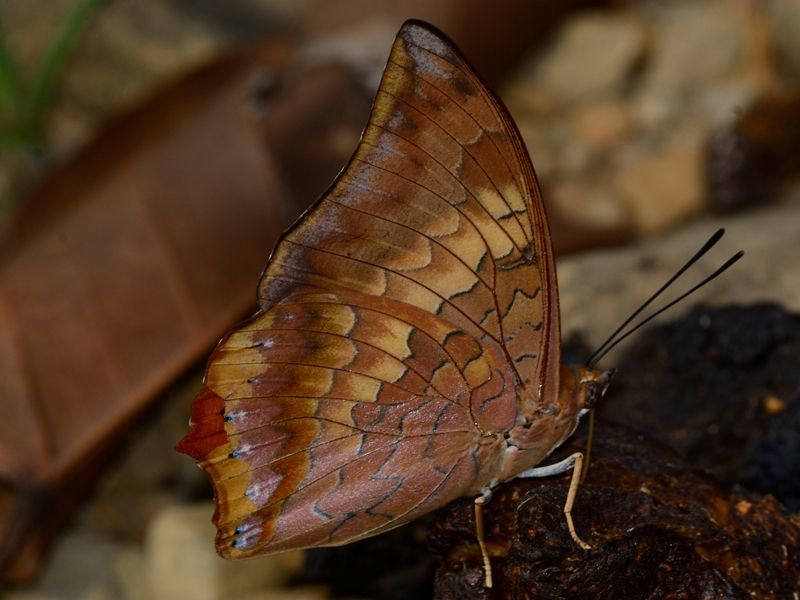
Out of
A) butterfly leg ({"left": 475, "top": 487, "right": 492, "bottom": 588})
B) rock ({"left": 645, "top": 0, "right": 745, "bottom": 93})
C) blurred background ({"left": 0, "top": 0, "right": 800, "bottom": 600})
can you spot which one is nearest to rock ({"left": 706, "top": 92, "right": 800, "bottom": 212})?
blurred background ({"left": 0, "top": 0, "right": 800, "bottom": 600})

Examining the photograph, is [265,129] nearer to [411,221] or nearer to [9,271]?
[9,271]

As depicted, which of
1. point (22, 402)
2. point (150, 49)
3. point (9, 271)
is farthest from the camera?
point (150, 49)

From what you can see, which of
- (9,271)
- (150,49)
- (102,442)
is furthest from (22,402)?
(150,49)

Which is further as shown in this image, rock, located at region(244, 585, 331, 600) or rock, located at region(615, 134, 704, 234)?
rock, located at region(615, 134, 704, 234)

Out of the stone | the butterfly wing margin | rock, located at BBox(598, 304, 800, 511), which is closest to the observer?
the butterfly wing margin

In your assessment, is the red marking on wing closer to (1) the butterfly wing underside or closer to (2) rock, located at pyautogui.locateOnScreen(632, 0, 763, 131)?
(1) the butterfly wing underside

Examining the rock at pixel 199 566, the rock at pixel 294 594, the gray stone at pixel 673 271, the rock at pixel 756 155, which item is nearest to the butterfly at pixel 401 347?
the rock at pixel 294 594
